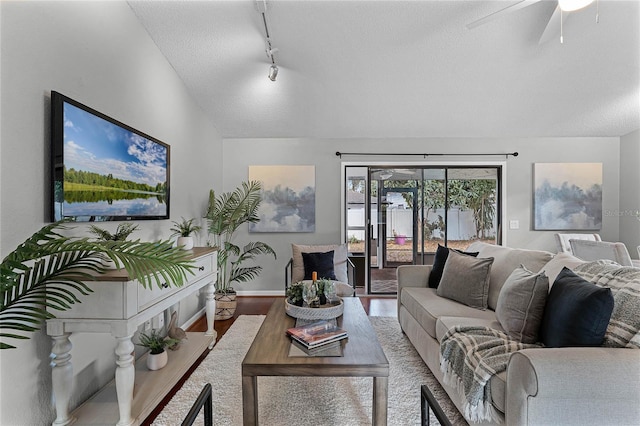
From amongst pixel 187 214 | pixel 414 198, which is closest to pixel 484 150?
pixel 414 198

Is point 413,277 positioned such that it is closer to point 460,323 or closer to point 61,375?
point 460,323

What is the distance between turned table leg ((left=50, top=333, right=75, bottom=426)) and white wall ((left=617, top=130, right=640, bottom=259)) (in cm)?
620

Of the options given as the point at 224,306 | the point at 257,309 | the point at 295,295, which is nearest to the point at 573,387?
the point at 295,295

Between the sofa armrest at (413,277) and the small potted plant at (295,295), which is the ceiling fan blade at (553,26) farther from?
the small potted plant at (295,295)

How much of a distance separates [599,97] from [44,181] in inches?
208

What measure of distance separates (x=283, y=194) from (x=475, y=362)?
11.1 ft

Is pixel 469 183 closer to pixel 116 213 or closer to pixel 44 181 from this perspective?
pixel 116 213

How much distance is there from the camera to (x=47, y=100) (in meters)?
1.62

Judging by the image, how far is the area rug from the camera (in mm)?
1784

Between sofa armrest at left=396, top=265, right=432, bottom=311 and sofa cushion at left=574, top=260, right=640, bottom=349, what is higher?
sofa cushion at left=574, top=260, right=640, bottom=349

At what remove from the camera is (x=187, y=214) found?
334cm

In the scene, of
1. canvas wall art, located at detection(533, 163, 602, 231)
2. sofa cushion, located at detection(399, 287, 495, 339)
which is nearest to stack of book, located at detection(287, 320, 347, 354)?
sofa cushion, located at detection(399, 287, 495, 339)

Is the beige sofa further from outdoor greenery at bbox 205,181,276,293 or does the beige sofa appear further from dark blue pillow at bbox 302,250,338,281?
outdoor greenery at bbox 205,181,276,293

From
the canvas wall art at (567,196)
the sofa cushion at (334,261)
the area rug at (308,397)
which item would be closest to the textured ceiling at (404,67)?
the canvas wall art at (567,196)
